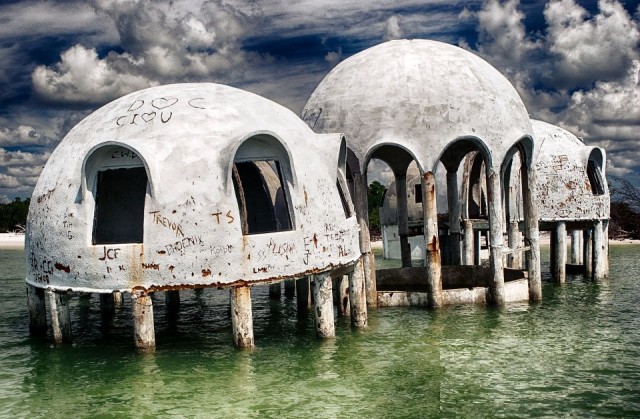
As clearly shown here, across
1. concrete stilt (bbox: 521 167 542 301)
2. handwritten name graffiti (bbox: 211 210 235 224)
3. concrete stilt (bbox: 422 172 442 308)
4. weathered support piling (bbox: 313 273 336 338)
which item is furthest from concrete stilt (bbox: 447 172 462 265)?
handwritten name graffiti (bbox: 211 210 235 224)

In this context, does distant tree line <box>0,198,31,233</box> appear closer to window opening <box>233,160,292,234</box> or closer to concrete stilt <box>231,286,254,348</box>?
window opening <box>233,160,292,234</box>

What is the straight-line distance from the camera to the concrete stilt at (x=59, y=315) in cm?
1755

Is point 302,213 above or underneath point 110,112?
underneath

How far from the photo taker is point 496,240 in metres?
23.8

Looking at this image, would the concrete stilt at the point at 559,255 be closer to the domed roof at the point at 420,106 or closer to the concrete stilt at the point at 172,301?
the domed roof at the point at 420,106

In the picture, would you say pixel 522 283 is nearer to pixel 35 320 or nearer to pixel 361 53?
pixel 361 53

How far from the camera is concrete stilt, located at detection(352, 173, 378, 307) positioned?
23000 mm

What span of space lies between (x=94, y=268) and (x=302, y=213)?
488 centimetres

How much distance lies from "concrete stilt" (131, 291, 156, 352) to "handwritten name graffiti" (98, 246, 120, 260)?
0.93 metres

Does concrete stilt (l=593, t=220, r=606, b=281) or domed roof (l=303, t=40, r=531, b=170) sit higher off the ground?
domed roof (l=303, t=40, r=531, b=170)

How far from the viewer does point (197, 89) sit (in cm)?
1878

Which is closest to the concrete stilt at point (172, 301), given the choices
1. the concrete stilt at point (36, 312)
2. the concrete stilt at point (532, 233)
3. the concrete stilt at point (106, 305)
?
the concrete stilt at point (106, 305)

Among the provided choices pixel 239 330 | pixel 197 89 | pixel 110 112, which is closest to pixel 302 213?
pixel 239 330

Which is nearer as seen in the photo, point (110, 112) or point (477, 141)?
point (110, 112)
